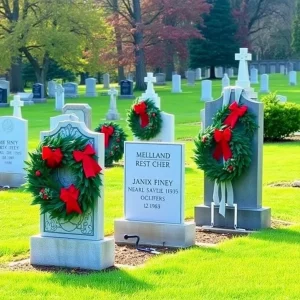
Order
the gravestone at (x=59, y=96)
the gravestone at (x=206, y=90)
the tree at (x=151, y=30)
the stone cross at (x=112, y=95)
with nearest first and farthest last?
1. the stone cross at (x=112, y=95)
2. the gravestone at (x=59, y=96)
3. the gravestone at (x=206, y=90)
4. the tree at (x=151, y=30)

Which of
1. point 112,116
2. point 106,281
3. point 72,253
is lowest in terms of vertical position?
point 106,281

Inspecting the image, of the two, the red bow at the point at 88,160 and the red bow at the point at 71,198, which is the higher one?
the red bow at the point at 88,160

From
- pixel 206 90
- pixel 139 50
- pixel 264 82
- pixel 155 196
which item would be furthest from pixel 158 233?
pixel 139 50

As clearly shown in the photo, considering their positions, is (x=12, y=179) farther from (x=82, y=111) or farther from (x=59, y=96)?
(x=59, y=96)

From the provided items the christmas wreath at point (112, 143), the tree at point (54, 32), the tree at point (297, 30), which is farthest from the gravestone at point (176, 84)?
the christmas wreath at point (112, 143)

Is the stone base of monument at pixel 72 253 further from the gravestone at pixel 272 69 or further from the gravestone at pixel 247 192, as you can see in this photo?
the gravestone at pixel 272 69

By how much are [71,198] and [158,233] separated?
149cm

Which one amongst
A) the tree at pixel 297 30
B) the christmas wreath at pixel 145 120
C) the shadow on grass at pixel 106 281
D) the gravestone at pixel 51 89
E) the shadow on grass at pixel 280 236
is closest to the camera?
the shadow on grass at pixel 106 281

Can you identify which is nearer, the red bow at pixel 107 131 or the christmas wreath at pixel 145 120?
the christmas wreath at pixel 145 120

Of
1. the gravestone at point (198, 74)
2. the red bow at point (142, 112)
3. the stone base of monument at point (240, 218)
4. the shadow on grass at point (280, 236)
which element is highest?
the gravestone at point (198, 74)

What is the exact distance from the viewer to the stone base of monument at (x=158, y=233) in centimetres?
860

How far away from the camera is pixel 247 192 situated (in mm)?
9742

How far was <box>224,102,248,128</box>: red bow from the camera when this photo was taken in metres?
9.61

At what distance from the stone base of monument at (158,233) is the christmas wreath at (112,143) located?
7450mm
